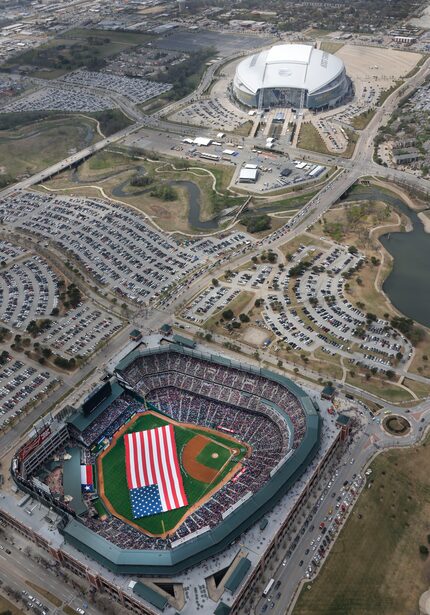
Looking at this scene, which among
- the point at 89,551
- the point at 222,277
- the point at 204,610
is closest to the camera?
the point at 204,610

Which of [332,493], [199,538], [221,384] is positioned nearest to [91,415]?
[221,384]

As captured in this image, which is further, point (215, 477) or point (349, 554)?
point (215, 477)

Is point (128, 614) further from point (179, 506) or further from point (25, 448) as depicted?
point (25, 448)

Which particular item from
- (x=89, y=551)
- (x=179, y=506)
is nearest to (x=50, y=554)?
(x=89, y=551)

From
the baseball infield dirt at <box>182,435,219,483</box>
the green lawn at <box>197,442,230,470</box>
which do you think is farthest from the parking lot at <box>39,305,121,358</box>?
the green lawn at <box>197,442,230,470</box>

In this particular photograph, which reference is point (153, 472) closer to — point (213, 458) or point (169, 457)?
point (169, 457)

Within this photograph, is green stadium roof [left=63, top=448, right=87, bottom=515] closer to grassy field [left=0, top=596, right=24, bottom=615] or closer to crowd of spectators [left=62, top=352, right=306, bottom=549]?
crowd of spectators [left=62, top=352, right=306, bottom=549]
